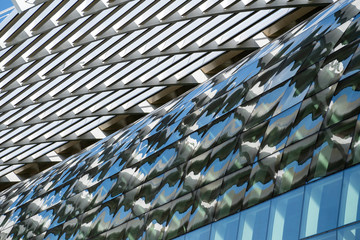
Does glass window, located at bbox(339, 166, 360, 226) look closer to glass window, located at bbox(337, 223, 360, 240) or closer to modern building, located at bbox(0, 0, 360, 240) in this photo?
modern building, located at bbox(0, 0, 360, 240)

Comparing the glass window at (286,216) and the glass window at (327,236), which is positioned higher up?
the glass window at (286,216)

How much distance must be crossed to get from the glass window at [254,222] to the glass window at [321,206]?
6.06 ft

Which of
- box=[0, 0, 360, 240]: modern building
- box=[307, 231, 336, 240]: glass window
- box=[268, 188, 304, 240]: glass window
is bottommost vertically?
box=[307, 231, 336, 240]: glass window

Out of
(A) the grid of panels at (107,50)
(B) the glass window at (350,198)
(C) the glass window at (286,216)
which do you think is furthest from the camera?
(A) the grid of panels at (107,50)

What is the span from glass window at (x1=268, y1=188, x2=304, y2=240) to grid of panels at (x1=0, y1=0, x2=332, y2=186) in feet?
39.9

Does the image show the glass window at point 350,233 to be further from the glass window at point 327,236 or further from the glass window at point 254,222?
the glass window at point 254,222

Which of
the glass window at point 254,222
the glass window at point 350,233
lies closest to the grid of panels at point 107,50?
the glass window at point 254,222

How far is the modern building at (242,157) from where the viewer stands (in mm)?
16766

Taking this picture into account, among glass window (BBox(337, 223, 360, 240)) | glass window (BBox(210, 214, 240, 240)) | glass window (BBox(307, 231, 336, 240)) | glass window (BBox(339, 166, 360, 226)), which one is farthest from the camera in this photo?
glass window (BBox(210, 214, 240, 240))

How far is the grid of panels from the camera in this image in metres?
28.2

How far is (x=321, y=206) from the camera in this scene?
628 inches

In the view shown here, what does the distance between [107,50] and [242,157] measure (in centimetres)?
1371

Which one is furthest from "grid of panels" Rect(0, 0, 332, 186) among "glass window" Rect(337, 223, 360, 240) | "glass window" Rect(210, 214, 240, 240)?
"glass window" Rect(337, 223, 360, 240)

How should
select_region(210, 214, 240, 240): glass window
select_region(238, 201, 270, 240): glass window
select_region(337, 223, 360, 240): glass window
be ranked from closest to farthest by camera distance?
select_region(337, 223, 360, 240): glass window → select_region(238, 201, 270, 240): glass window → select_region(210, 214, 240, 240): glass window
